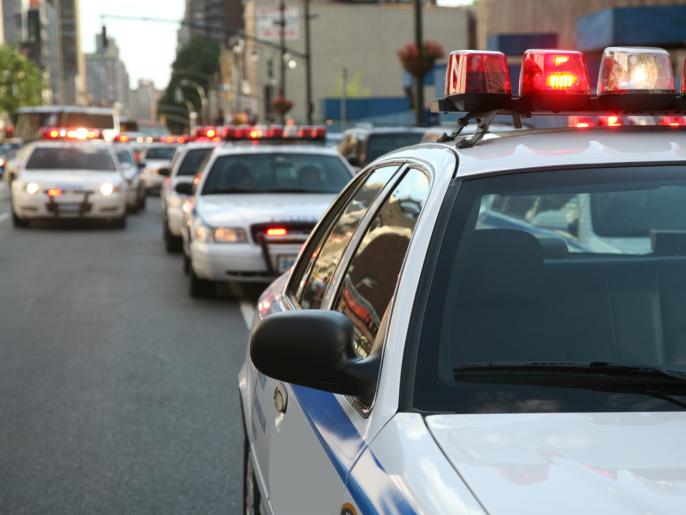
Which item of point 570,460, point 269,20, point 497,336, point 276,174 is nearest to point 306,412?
point 497,336

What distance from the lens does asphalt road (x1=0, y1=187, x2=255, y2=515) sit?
5.65 metres

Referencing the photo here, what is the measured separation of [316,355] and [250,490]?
1.70 meters

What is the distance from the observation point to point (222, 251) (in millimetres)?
12211

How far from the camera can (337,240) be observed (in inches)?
155

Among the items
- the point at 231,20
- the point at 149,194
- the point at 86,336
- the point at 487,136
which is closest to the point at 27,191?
the point at 86,336

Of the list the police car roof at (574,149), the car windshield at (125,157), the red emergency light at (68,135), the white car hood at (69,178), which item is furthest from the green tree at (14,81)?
the police car roof at (574,149)

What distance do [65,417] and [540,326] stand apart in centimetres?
478

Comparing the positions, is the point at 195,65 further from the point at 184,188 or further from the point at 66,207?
the point at 184,188

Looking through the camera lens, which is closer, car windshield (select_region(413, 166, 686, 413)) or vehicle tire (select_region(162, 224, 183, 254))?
car windshield (select_region(413, 166, 686, 413))

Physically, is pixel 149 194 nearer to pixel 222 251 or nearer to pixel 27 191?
pixel 27 191

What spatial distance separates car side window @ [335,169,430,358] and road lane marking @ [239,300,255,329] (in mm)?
7590

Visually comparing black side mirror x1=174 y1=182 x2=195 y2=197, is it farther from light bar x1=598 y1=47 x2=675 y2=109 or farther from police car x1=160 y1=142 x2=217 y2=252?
light bar x1=598 y1=47 x2=675 y2=109

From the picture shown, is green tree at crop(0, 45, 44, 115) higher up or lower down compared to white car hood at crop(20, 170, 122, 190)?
higher up

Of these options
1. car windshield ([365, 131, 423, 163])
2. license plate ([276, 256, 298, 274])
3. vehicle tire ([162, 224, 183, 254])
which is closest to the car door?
license plate ([276, 256, 298, 274])
